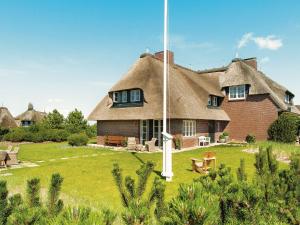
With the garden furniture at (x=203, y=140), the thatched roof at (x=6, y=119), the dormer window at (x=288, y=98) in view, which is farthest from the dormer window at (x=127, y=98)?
the thatched roof at (x=6, y=119)

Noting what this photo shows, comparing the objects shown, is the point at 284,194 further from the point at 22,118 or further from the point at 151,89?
the point at 22,118

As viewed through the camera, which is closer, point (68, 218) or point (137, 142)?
point (68, 218)

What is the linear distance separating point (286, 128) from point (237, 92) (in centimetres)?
764

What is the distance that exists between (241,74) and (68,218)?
35.2 metres

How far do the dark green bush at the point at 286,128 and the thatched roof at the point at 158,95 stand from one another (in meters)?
6.16

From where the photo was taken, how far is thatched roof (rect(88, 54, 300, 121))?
26000mm

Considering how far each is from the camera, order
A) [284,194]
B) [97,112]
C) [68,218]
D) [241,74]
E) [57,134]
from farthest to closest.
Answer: [57,134] → [241,74] → [97,112] → [284,194] → [68,218]

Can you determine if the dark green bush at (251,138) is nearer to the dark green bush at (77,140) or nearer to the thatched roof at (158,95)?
the thatched roof at (158,95)

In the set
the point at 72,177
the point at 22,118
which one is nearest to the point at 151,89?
the point at 72,177

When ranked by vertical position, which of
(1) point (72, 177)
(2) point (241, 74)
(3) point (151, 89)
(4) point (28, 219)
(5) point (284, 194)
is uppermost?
(2) point (241, 74)

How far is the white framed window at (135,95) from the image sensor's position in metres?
27.9

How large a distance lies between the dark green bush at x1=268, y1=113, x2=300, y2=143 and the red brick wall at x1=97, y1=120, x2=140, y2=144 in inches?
615

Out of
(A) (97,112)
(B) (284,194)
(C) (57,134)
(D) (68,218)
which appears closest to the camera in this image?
(D) (68,218)

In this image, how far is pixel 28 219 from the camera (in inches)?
78.1
